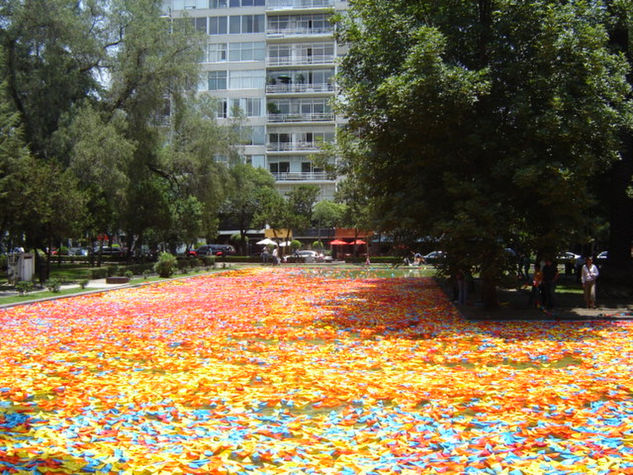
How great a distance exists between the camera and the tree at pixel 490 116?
1308 cm

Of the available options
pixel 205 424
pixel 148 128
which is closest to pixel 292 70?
pixel 148 128

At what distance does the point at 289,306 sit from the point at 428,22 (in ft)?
31.6

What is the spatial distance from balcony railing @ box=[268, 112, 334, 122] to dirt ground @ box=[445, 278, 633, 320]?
4670cm

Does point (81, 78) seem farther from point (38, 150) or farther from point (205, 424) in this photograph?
point (205, 424)

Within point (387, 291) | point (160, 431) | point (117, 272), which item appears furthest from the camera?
point (117, 272)

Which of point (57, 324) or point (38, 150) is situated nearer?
point (57, 324)

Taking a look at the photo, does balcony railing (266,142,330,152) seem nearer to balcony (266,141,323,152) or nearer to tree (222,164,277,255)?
balcony (266,141,323,152)

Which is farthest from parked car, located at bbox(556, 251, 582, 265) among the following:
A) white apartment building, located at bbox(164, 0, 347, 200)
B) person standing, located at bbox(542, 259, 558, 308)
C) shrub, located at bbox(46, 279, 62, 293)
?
white apartment building, located at bbox(164, 0, 347, 200)

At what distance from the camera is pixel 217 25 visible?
65500mm

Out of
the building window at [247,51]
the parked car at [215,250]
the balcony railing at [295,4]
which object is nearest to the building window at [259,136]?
the building window at [247,51]

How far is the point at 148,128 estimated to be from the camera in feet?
108

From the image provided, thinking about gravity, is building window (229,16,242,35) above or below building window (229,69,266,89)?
above

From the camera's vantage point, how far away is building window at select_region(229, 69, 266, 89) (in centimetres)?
6481

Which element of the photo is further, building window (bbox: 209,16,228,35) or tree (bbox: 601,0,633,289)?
building window (bbox: 209,16,228,35)
